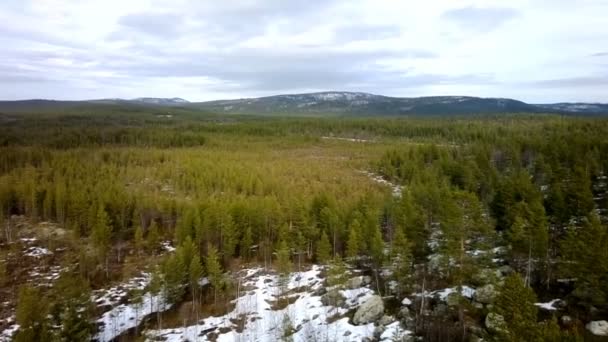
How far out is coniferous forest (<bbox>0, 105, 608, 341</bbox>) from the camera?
3216 cm

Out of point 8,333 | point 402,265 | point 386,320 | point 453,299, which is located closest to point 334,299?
point 386,320

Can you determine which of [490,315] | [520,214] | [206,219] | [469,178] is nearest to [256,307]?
[206,219]

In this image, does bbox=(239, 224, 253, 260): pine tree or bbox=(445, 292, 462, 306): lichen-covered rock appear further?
bbox=(239, 224, 253, 260): pine tree

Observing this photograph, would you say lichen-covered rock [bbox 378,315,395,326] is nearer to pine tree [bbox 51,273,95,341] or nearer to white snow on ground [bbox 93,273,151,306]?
pine tree [bbox 51,273,95,341]

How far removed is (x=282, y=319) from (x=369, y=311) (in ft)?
29.1

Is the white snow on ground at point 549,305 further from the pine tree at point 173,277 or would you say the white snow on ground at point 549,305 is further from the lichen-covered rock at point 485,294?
the pine tree at point 173,277

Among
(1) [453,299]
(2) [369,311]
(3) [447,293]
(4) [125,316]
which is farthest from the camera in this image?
(4) [125,316]

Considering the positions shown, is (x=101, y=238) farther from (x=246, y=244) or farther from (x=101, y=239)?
(x=246, y=244)

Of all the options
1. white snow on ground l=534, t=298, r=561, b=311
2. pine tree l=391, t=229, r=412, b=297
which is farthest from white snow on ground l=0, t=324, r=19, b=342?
white snow on ground l=534, t=298, r=561, b=311

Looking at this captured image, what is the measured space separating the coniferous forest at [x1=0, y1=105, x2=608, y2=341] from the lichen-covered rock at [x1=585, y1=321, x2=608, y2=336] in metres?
0.48

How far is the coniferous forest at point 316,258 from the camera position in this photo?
105 feet

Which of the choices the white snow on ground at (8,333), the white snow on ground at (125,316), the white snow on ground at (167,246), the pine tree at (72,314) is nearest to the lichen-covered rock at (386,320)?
the white snow on ground at (125,316)

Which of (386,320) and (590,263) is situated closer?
(590,263)

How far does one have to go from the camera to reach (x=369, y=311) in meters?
35.6
